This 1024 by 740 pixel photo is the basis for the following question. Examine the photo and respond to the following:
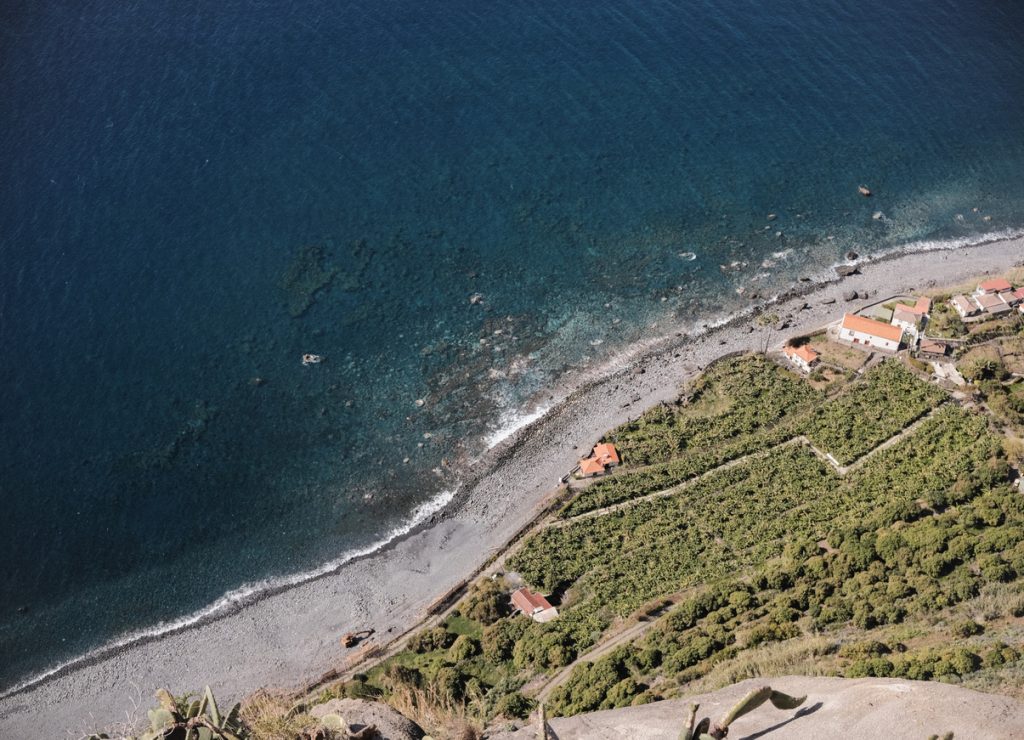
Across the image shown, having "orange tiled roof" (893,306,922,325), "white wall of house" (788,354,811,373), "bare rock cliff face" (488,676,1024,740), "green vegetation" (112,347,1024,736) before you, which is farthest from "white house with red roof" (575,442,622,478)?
"orange tiled roof" (893,306,922,325)

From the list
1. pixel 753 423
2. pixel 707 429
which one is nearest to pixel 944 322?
pixel 753 423

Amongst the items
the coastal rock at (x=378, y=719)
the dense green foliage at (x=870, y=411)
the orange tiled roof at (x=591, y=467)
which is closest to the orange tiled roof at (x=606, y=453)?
the orange tiled roof at (x=591, y=467)

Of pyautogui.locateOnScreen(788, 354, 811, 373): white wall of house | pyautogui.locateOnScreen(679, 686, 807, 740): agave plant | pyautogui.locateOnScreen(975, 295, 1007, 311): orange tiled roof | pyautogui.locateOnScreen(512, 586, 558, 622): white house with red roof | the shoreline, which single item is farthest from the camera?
pyautogui.locateOnScreen(975, 295, 1007, 311): orange tiled roof

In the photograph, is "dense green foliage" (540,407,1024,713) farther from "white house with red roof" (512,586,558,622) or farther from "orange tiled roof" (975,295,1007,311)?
"orange tiled roof" (975,295,1007,311)

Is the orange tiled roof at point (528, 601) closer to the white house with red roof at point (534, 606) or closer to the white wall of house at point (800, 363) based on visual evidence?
the white house with red roof at point (534, 606)

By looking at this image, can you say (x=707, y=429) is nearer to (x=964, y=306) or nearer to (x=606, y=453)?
(x=606, y=453)

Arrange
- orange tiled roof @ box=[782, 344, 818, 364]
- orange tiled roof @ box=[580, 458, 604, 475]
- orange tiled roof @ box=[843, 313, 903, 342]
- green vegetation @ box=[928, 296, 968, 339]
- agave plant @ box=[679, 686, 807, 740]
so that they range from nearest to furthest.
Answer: agave plant @ box=[679, 686, 807, 740]
orange tiled roof @ box=[580, 458, 604, 475]
orange tiled roof @ box=[843, 313, 903, 342]
orange tiled roof @ box=[782, 344, 818, 364]
green vegetation @ box=[928, 296, 968, 339]

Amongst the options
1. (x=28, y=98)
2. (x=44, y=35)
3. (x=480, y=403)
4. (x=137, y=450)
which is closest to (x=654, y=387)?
(x=480, y=403)
